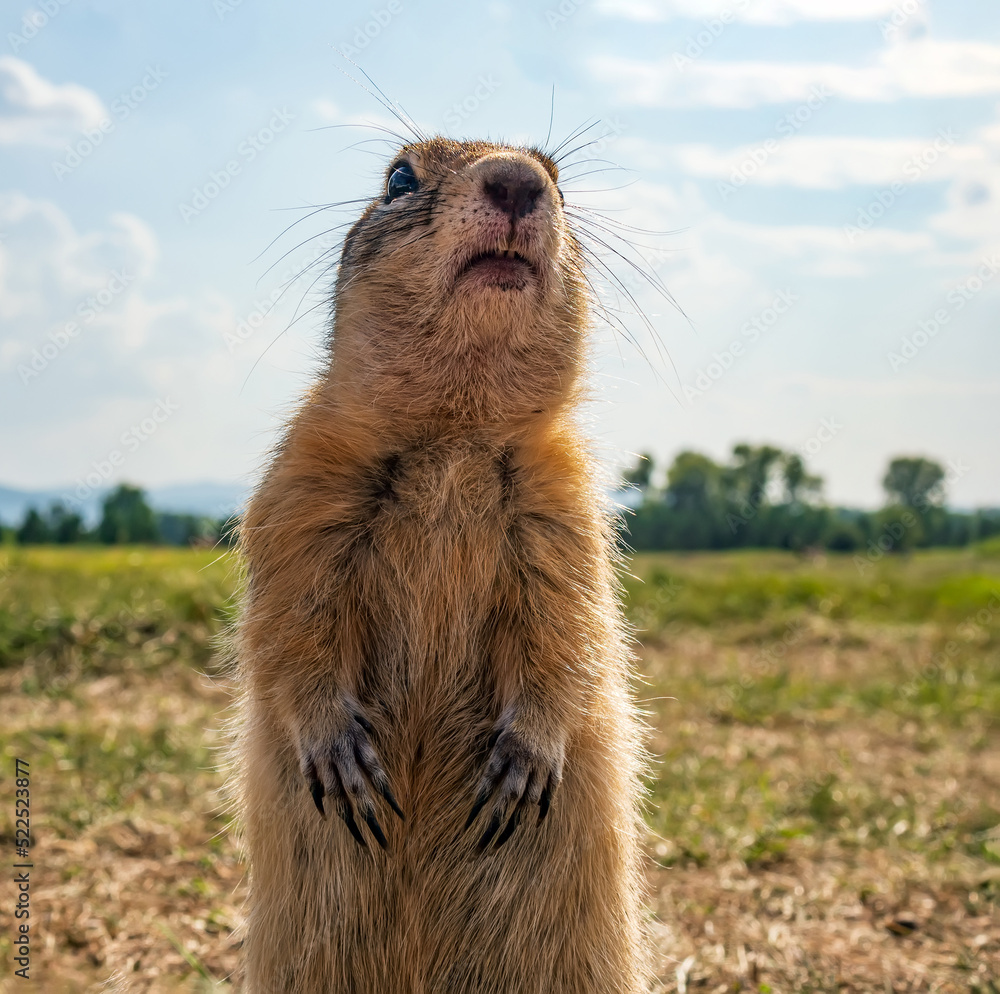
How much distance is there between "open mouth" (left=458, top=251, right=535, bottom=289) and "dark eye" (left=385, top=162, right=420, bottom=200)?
708 mm

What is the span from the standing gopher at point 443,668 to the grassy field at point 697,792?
97 centimetres

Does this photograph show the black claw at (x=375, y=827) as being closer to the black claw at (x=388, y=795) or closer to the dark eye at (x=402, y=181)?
the black claw at (x=388, y=795)

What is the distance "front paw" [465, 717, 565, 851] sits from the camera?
2930 millimetres

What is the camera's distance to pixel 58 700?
25.1 ft

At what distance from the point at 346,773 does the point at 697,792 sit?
3.85 m

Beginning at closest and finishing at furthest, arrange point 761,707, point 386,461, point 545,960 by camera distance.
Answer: point 545,960
point 386,461
point 761,707

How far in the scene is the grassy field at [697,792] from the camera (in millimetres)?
4051

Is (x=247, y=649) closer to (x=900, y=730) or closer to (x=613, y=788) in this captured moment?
(x=613, y=788)

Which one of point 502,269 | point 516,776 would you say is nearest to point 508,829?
point 516,776

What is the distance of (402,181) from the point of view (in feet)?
12.4

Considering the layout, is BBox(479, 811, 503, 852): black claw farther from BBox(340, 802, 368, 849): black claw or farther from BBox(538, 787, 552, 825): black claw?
BBox(340, 802, 368, 849): black claw

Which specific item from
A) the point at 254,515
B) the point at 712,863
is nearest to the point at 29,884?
the point at 254,515

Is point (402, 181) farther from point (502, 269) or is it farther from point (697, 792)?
point (697, 792)

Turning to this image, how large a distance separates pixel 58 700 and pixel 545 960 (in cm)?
596
